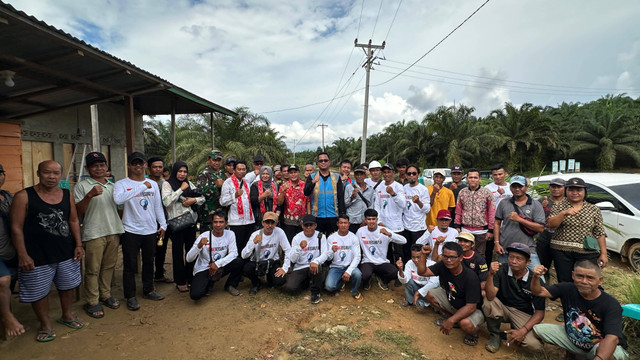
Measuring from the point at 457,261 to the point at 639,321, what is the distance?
6.99ft

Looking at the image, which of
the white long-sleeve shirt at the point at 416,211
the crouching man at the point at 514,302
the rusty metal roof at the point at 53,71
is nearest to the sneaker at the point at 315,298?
the white long-sleeve shirt at the point at 416,211

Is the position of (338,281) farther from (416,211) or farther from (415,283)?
(416,211)

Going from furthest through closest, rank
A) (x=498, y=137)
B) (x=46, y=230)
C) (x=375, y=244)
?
(x=498, y=137) → (x=375, y=244) → (x=46, y=230)

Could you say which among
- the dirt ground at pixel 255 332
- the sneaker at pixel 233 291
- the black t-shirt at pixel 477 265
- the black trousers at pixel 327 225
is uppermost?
the black trousers at pixel 327 225

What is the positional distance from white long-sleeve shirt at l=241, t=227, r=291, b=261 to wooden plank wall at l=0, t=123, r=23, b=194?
4.91 meters

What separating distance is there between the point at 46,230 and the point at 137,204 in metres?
0.95

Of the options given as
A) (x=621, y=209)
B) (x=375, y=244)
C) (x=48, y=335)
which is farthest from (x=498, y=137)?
(x=48, y=335)

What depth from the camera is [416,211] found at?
5141 mm

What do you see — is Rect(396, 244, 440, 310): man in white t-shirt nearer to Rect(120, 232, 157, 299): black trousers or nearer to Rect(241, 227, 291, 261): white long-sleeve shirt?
Rect(241, 227, 291, 261): white long-sleeve shirt

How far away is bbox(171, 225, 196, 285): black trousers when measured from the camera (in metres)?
4.53

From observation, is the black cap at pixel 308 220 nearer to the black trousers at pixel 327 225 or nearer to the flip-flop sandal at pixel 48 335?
the black trousers at pixel 327 225

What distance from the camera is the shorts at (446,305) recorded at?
3.51 m

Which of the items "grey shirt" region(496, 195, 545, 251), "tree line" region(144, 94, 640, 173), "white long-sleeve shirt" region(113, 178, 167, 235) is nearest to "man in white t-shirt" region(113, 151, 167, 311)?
"white long-sleeve shirt" region(113, 178, 167, 235)

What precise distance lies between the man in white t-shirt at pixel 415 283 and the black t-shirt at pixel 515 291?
77cm
